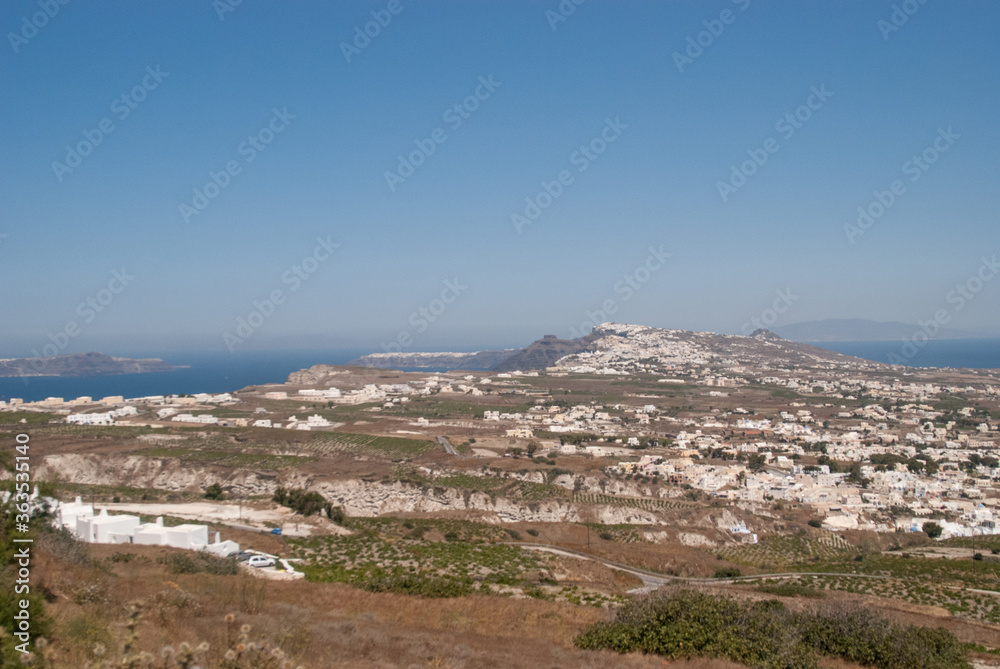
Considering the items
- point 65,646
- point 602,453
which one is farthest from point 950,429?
point 65,646

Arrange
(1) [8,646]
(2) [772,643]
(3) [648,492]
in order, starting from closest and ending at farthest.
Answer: (1) [8,646] → (2) [772,643] → (3) [648,492]

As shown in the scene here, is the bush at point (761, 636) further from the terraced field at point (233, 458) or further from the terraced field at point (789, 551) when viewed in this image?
the terraced field at point (233, 458)

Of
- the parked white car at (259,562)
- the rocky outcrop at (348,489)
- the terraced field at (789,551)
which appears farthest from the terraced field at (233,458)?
the terraced field at (789,551)

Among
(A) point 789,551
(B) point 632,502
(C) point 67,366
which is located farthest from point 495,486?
(C) point 67,366

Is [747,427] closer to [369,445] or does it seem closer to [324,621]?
[369,445]

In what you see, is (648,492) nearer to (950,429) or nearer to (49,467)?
(49,467)

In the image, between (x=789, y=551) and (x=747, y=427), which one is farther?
(x=747, y=427)
